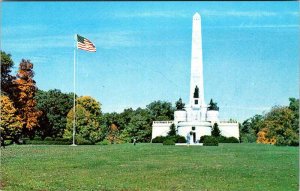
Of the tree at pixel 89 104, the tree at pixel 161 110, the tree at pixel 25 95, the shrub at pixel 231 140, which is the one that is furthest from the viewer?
the tree at pixel 161 110

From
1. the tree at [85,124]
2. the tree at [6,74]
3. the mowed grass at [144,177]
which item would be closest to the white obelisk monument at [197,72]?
the tree at [85,124]

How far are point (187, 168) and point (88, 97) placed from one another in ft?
115

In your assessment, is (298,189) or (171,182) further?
(171,182)

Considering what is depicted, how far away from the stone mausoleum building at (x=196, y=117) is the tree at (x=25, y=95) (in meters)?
16.8

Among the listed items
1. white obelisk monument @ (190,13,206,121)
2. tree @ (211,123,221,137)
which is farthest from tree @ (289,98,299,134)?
tree @ (211,123,221,137)

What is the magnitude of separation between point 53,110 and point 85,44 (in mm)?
27192

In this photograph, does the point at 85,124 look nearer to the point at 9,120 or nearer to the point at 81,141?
the point at 81,141

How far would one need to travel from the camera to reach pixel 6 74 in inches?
1722

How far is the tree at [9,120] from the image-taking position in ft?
136

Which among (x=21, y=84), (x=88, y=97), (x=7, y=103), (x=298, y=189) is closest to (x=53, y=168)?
(x=298, y=189)

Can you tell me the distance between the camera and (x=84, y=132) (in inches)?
1886

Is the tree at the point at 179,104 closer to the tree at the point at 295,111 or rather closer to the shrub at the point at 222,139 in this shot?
the shrub at the point at 222,139

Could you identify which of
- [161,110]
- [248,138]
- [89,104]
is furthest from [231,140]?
[89,104]

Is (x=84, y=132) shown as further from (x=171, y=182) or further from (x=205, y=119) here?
(x=171, y=182)
